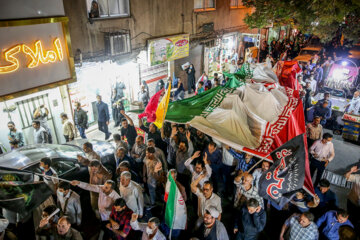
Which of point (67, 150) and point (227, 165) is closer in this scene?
point (227, 165)

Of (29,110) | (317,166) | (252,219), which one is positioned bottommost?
(317,166)

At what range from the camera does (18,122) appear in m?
9.42

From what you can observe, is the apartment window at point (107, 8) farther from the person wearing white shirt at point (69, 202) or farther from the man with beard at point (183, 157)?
the person wearing white shirt at point (69, 202)

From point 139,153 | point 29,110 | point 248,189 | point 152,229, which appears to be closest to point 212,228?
point 152,229

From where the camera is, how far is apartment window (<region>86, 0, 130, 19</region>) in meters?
9.62

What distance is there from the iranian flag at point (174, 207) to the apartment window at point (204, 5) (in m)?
12.7

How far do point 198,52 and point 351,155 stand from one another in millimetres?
10689

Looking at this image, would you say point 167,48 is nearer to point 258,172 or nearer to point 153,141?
point 153,141

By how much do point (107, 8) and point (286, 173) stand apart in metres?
9.16

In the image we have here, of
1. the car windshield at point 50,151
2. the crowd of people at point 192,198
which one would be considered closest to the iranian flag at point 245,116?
the crowd of people at point 192,198

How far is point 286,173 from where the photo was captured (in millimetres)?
4914

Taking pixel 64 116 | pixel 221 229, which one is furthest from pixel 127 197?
pixel 64 116

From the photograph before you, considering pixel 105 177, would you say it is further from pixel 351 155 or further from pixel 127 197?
pixel 351 155

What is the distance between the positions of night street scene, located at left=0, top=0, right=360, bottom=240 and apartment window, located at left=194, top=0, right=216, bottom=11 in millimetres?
623
